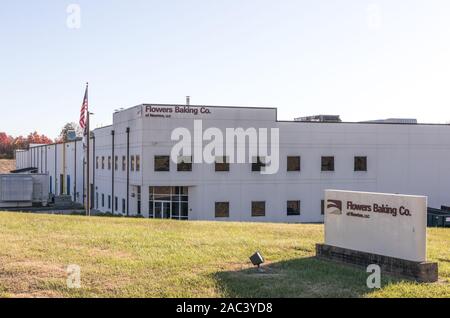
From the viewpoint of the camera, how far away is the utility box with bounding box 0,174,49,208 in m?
57.4

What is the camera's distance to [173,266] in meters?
12.5

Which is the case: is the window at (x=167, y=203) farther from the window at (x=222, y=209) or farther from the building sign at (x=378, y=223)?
the building sign at (x=378, y=223)

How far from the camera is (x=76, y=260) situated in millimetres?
13023

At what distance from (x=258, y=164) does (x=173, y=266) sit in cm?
3467

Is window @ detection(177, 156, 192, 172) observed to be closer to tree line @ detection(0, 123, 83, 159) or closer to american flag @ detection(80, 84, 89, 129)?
american flag @ detection(80, 84, 89, 129)

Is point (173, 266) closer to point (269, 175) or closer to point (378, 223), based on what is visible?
point (378, 223)

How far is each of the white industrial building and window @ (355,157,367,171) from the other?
0.09 metres

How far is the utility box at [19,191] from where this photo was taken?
57406mm

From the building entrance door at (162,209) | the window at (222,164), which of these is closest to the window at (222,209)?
the window at (222,164)
